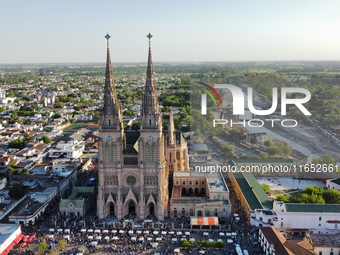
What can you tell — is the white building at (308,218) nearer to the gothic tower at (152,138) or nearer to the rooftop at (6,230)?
the gothic tower at (152,138)

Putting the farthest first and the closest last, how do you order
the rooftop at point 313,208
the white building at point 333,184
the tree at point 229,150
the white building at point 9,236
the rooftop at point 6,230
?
the tree at point 229,150
the white building at point 333,184
the rooftop at point 313,208
the rooftop at point 6,230
the white building at point 9,236

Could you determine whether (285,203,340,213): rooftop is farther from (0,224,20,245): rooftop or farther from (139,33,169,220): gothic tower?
(0,224,20,245): rooftop

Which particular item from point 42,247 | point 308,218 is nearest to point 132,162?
point 42,247

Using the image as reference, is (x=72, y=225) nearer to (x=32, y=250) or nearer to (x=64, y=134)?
(x=32, y=250)

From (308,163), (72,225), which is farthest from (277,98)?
(72,225)

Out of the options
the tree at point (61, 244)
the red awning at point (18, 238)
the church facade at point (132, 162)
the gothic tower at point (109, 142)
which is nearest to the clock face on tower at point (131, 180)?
the church facade at point (132, 162)

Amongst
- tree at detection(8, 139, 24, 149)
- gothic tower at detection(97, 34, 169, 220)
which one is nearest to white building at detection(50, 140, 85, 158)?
tree at detection(8, 139, 24, 149)
